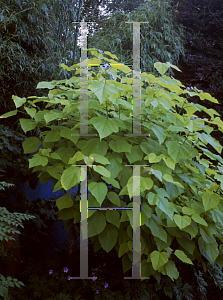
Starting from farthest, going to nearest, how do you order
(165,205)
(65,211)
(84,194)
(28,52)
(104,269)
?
(28,52)
(104,269)
(65,211)
(84,194)
(165,205)

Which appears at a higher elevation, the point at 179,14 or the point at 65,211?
the point at 179,14

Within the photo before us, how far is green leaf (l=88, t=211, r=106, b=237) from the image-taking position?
1033 millimetres

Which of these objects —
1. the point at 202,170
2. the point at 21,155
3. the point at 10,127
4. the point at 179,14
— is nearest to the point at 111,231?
the point at 202,170

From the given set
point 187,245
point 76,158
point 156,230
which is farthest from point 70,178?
point 187,245

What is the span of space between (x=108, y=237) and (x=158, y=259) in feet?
0.78

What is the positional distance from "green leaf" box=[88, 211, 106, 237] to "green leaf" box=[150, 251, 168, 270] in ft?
0.84

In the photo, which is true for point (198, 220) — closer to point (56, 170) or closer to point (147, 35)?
point (56, 170)

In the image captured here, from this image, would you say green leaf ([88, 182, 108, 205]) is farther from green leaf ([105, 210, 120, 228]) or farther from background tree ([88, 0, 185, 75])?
background tree ([88, 0, 185, 75])

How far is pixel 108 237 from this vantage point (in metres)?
1.08

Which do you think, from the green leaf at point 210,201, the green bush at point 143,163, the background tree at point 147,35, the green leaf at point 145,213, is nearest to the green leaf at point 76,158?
the green bush at point 143,163

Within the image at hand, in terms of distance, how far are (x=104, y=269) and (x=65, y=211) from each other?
604mm

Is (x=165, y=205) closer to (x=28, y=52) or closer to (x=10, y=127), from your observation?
(x=10, y=127)

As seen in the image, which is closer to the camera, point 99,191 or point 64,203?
point 99,191

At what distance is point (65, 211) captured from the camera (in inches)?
48.0
